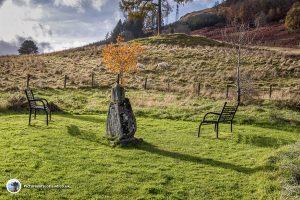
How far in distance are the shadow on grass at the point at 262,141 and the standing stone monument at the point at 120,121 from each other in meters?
4.47

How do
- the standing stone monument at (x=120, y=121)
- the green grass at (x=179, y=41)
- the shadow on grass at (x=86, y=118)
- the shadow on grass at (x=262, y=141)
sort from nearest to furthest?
1. the standing stone monument at (x=120, y=121)
2. the shadow on grass at (x=262, y=141)
3. the shadow on grass at (x=86, y=118)
4. the green grass at (x=179, y=41)

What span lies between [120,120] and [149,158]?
2546 millimetres

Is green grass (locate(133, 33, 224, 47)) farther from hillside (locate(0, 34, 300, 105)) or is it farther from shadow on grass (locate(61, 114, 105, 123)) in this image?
shadow on grass (locate(61, 114, 105, 123))

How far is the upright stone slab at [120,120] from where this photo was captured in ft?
47.8

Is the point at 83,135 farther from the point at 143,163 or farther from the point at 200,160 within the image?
the point at 200,160

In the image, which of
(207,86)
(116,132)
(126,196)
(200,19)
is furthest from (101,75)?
(200,19)

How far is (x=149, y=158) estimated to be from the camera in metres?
12.6

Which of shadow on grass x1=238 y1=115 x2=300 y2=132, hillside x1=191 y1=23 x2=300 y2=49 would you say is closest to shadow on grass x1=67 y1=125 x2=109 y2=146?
shadow on grass x1=238 y1=115 x2=300 y2=132

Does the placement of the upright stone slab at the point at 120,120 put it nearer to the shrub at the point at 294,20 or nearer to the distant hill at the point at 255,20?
the distant hill at the point at 255,20

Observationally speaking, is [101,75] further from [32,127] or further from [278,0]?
[278,0]

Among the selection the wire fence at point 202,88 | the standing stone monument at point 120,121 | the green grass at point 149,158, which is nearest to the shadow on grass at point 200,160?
the green grass at point 149,158

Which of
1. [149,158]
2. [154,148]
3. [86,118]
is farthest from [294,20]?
[149,158]

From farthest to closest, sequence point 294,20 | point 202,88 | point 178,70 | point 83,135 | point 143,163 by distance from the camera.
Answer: point 294,20, point 178,70, point 202,88, point 83,135, point 143,163

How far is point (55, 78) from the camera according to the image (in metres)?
38.4
